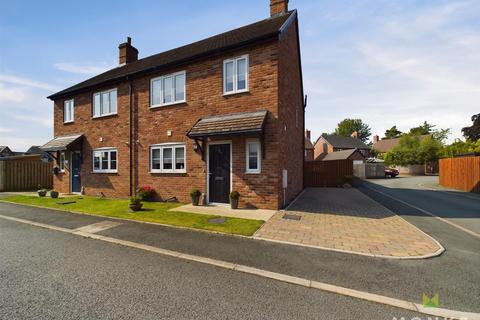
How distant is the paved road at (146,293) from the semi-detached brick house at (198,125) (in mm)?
5551

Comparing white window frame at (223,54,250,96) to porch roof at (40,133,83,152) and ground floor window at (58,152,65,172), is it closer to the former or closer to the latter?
porch roof at (40,133,83,152)

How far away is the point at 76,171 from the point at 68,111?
4410 mm

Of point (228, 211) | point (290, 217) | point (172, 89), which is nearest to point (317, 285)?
point (290, 217)

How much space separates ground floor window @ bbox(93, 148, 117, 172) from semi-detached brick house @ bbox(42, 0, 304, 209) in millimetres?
61

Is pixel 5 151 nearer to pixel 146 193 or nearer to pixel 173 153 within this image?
pixel 146 193

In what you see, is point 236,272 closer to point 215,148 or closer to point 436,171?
point 215,148

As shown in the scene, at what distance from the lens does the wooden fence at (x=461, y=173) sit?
17.6 m

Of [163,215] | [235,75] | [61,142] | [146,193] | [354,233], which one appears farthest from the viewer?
[61,142]

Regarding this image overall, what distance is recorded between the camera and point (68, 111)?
16.2m

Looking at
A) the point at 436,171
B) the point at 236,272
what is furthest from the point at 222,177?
the point at 436,171

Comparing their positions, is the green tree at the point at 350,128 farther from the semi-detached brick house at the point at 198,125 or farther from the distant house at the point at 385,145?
the semi-detached brick house at the point at 198,125

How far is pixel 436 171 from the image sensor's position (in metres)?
42.7

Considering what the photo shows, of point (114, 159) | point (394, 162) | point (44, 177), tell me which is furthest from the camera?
point (394, 162)

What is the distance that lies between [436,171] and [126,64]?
5262 cm
